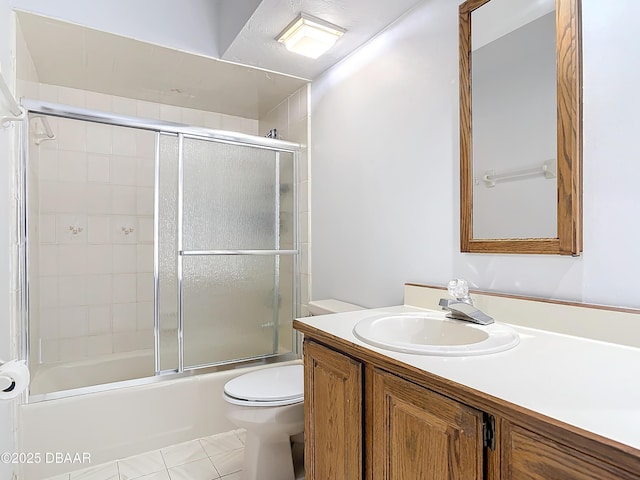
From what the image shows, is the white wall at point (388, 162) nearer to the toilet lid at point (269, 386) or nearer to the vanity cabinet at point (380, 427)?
the toilet lid at point (269, 386)

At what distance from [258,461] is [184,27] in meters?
2.24

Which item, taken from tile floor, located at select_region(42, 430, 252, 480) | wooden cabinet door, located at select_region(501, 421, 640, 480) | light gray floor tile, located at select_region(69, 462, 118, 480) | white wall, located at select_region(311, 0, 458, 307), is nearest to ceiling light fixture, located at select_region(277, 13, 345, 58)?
white wall, located at select_region(311, 0, 458, 307)

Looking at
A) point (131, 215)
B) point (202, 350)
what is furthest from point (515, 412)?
point (131, 215)

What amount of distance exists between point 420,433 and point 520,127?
101 centimetres

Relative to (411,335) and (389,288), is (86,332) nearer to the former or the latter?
(389,288)

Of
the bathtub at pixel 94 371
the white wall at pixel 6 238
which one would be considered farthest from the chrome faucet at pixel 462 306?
the bathtub at pixel 94 371

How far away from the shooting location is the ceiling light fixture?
1785 millimetres

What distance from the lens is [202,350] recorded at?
220 centimetres

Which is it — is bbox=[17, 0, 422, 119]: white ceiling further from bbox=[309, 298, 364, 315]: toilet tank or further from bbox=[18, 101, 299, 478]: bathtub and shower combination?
bbox=[309, 298, 364, 315]: toilet tank

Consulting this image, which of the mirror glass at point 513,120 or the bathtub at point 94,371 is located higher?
the mirror glass at point 513,120

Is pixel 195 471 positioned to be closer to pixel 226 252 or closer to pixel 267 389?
pixel 267 389

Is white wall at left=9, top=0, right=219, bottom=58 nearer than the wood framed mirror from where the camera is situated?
No

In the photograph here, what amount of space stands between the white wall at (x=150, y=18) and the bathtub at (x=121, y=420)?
183 centimetres

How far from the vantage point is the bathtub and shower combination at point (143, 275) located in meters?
1.89
